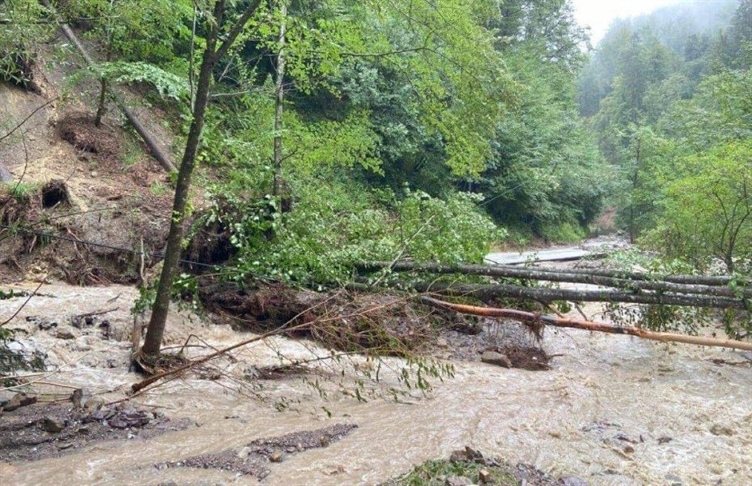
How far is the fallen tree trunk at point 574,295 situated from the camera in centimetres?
604

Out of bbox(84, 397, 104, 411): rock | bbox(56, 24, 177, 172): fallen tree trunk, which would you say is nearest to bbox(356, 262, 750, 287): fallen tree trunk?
bbox(84, 397, 104, 411): rock

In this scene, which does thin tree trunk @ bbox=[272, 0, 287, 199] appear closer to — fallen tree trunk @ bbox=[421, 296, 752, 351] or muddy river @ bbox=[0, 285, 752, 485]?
muddy river @ bbox=[0, 285, 752, 485]

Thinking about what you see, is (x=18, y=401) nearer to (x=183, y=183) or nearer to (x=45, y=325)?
(x=45, y=325)

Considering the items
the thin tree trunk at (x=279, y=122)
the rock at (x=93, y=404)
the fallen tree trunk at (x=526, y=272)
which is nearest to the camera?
the rock at (x=93, y=404)

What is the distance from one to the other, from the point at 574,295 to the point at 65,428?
5.73 metres

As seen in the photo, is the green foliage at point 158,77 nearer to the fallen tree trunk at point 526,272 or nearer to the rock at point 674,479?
the fallen tree trunk at point 526,272

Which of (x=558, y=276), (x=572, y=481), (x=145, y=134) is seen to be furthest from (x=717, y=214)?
(x=145, y=134)

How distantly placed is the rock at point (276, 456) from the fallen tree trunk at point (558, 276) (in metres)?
3.82

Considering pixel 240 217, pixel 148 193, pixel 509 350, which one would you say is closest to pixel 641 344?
pixel 509 350

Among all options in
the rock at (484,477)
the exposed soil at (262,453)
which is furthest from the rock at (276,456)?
the rock at (484,477)

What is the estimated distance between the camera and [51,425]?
11.5 feet

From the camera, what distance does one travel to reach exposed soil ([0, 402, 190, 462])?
3.29m

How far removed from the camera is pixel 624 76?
179ft

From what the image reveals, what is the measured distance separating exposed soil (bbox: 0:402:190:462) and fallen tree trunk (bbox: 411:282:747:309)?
12.8 ft
